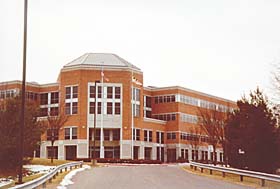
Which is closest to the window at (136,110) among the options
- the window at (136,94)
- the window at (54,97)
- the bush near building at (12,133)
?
the window at (136,94)

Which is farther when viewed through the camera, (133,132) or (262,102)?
(133,132)

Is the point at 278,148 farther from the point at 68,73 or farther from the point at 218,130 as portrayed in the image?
the point at 68,73

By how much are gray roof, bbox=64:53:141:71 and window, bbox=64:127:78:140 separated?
34.1ft

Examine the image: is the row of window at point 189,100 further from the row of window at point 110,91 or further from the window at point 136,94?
the row of window at point 110,91

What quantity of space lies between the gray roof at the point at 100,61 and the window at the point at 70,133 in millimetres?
10407

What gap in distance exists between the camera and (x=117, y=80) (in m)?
89.9

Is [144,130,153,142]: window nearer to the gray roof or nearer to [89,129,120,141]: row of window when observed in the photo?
[89,129,120,141]: row of window

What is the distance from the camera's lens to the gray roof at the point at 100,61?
90125mm

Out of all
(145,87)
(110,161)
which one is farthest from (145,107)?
(110,161)

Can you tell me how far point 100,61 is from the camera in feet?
302

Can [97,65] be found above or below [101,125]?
above

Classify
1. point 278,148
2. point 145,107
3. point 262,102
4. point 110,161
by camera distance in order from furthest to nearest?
point 145,107, point 110,161, point 262,102, point 278,148

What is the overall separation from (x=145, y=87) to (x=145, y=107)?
148 inches

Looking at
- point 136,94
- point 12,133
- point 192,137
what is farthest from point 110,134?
point 12,133
